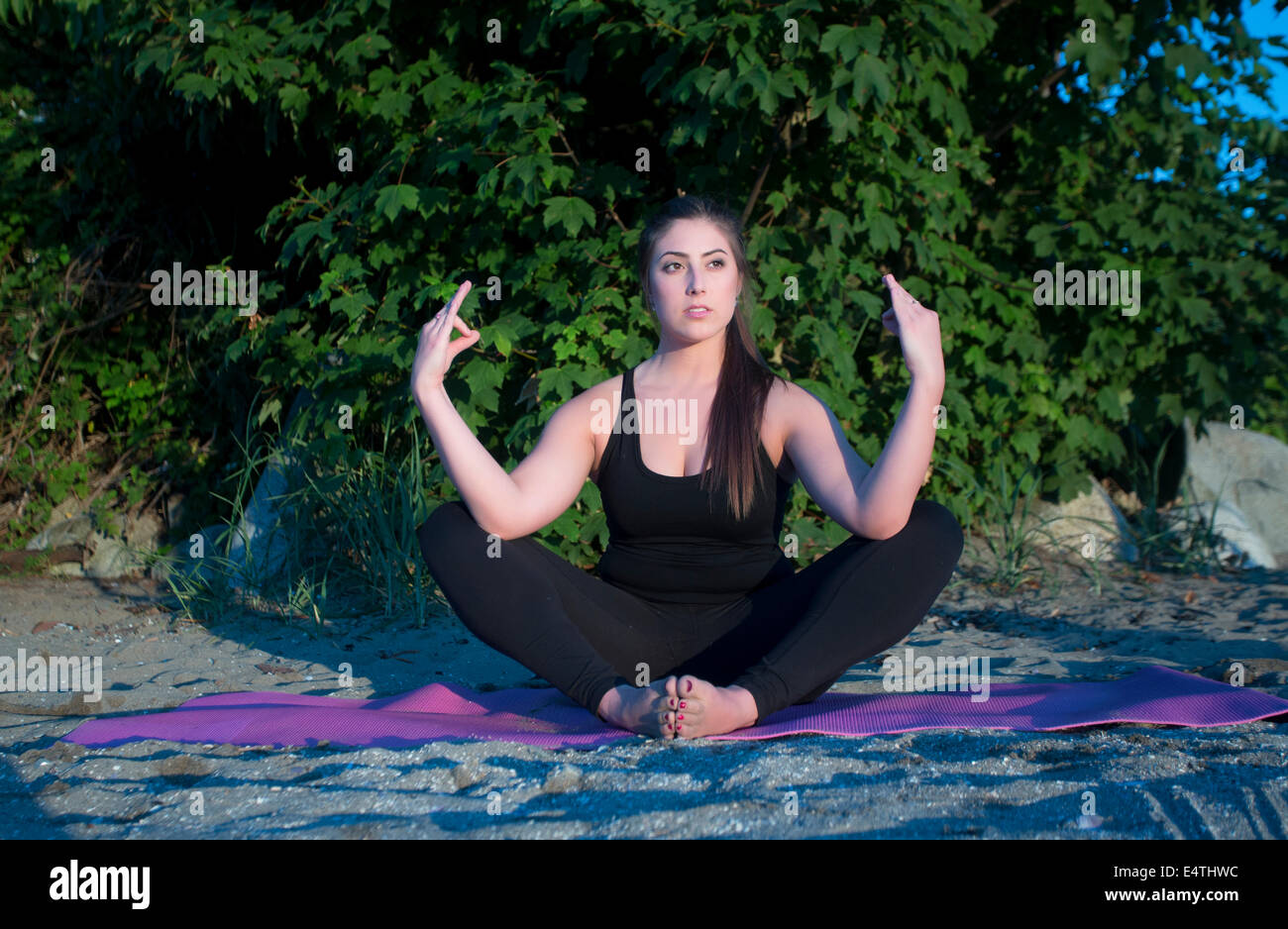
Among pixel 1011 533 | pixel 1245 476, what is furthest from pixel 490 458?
pixel 1245 476

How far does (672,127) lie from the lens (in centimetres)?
396

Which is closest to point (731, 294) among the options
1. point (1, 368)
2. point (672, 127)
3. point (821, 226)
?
point (672, 127)

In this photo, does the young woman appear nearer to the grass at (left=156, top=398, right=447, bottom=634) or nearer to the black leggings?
the black leggings

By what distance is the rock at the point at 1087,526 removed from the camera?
5.21 metres

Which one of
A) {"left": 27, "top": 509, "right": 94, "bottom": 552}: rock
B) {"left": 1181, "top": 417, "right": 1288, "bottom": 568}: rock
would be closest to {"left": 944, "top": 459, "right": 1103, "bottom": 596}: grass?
{"left": 1181, "top": 417, "right": 1288, "bottom": 568}: rock

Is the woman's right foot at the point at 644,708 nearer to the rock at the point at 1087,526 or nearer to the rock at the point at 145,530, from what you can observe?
the rock at the point at 1087,526

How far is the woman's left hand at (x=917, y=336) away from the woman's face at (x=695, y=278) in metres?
0.44

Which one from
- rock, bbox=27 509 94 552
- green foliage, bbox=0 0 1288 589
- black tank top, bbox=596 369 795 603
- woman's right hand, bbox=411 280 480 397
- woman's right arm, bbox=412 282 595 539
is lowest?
rock, bbox=27 509 94 552

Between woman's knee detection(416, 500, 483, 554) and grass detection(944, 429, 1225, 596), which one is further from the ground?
woman's knee detection(416, 500, 483, 554)

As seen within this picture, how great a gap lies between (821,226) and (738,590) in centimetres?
211

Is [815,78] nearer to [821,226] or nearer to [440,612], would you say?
[821,226]

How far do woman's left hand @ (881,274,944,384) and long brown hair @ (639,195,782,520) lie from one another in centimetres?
45

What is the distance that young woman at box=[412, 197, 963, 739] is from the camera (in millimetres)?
2395

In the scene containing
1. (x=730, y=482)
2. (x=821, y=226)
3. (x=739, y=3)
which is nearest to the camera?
(x=730, y=482)
